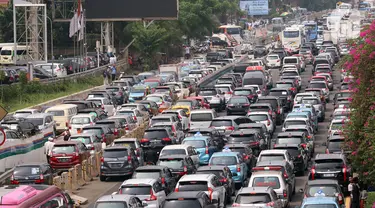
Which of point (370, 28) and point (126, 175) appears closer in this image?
point (370, 28)

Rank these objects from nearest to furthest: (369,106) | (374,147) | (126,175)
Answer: (374,147)
(369,106)
(126,175)

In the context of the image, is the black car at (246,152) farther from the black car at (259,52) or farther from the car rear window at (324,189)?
the black car at (259,52)

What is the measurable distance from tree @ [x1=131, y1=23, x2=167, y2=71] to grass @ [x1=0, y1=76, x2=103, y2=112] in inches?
702

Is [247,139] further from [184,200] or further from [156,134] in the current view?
[184,200]

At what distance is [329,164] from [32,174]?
9.41m

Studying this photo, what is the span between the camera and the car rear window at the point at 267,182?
31828 millimetres

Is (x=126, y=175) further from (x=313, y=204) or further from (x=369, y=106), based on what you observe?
(x=313, y=204)

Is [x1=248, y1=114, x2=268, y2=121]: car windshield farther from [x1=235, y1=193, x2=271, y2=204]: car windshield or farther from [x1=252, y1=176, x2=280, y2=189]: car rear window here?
[x1=235, y1=193, x2=271, y2=204]: car windshield

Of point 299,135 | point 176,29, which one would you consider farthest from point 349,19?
point 299,135

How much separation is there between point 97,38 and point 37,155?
5217cm

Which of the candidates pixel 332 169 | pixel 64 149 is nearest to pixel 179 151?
pixel 64 149

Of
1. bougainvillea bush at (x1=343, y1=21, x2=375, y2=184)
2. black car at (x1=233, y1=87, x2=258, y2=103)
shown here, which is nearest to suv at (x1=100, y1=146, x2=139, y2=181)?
bougainvillea bush at (x1=343, y1=21, x2=375, y2=184)

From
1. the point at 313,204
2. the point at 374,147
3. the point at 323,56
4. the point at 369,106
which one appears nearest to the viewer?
the point at 313,204

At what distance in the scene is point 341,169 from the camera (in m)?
34.2
